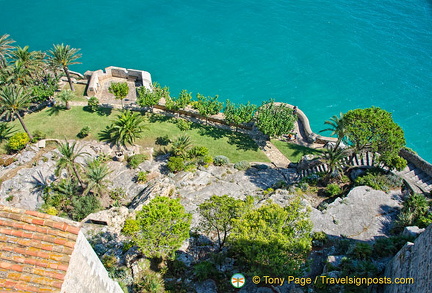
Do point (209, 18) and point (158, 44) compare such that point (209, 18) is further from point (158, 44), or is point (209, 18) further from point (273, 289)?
point (273, 289)

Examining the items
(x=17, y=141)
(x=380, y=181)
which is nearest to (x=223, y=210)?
(x=380, y=181)

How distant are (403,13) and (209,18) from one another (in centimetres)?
3717

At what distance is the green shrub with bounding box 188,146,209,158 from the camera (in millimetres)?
34969

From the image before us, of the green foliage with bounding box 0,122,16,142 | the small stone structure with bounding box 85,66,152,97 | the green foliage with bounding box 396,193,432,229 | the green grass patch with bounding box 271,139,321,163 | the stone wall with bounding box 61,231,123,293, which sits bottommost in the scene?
the stone wall with bounding box 61,231,123,293

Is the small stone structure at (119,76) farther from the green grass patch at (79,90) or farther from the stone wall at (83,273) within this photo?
the stone wall at (83,273)

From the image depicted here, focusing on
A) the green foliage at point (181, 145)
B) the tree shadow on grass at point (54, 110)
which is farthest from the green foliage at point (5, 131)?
the green foliage at point (181, 145)

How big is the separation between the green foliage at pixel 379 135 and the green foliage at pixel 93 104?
95.2 feet

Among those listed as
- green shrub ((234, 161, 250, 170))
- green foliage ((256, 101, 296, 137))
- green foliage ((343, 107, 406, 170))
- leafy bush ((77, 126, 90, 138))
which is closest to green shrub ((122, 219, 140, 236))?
green shrub ((234, 161, 250, 170))

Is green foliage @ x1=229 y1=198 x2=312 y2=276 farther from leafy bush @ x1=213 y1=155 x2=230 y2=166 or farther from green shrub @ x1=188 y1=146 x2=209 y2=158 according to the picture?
green shrub @ x1=188 y1=146 x2=209 y2=158

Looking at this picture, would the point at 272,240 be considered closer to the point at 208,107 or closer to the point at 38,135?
the point at 208,107

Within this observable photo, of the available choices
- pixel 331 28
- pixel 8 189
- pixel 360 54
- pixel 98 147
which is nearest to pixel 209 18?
pixel 331 28

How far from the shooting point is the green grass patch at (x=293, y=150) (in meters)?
37.4

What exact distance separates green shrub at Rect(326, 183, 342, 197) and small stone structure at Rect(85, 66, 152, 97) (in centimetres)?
2689

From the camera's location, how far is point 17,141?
34000 mm
